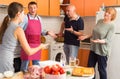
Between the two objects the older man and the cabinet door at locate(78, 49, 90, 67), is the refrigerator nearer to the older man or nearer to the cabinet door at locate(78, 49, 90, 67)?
the older man

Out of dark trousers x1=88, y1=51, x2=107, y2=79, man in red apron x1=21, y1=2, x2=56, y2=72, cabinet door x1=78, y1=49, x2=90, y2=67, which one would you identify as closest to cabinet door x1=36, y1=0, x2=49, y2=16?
cabinet door x1=78, y1=49, x2=90, y2=67

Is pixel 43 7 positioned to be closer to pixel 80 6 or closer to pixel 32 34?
pixel 80 6

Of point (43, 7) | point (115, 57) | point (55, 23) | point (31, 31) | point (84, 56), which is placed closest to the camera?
point (31, 31)

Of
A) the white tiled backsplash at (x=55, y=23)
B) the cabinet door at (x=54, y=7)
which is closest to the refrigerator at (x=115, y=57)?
the white tiled backsplash at (x=55, y=23)

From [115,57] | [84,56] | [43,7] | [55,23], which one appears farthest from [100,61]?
[55,23]

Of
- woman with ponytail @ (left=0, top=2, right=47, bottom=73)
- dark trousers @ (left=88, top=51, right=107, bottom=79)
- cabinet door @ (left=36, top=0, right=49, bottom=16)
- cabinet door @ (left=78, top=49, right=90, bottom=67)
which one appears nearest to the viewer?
woman with ponytail @ (left=0, top=2, right=47, bottom=73)

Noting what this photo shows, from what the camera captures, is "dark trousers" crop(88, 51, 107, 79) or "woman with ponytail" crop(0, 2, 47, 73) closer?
"woman with ponytail" crop(0, 2, 47, 73)

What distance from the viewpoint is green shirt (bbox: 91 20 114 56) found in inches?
130

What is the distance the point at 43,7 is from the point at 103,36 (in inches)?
66.3

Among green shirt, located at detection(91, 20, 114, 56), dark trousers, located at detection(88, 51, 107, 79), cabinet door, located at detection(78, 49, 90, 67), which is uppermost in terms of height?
green shirt, located at detection(91, 20, 114, 56)

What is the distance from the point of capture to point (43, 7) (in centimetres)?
462

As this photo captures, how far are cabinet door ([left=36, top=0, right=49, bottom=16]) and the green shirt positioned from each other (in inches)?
59.0

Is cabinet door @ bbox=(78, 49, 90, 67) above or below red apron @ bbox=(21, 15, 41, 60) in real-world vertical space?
below

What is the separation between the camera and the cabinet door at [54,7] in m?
4.80
